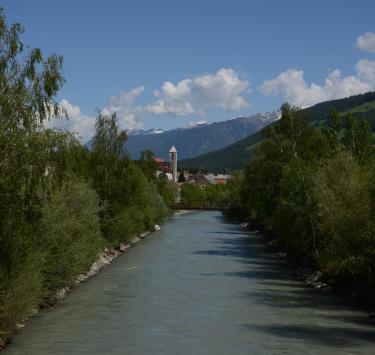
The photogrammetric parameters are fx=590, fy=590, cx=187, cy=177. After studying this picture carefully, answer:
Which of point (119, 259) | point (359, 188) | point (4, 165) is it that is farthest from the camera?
point (119, 259)

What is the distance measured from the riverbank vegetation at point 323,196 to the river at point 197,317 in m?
2.48

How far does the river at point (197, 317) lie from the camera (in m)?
24.0

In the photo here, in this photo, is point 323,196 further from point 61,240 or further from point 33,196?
point 33,196

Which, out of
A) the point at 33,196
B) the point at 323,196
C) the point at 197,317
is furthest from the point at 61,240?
the point at 323,196

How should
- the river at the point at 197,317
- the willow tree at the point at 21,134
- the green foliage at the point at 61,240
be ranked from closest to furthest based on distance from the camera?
the willow tree at the point at 21,134, the river at the point at 197,317, the green foliage at the point at 61,240

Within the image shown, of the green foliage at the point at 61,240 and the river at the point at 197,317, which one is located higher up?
the green foliage at the point at 61,240

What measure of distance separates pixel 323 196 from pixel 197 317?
1385 centimetres

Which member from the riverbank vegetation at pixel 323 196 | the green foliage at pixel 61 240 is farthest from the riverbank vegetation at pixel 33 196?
the riverbank vegetation at pixel 323 196

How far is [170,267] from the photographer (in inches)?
1900

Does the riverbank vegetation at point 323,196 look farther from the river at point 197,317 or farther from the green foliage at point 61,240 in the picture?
the green foliage at point 61,240

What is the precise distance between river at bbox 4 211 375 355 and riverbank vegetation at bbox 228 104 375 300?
2.48 metres

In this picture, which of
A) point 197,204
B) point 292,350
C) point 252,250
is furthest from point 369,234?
point 197,204

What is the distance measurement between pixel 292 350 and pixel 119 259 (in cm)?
3274

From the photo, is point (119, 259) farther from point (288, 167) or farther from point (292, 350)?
point (292, 350)
